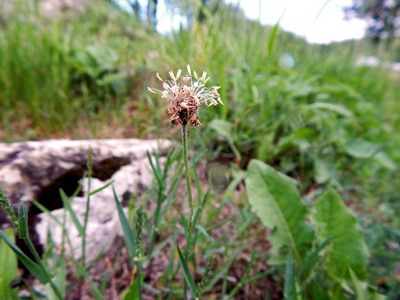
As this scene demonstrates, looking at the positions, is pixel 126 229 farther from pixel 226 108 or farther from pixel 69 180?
pixel 226 108

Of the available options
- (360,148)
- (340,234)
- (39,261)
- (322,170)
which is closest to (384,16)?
(360,148)

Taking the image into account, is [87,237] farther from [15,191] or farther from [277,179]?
[277,179]

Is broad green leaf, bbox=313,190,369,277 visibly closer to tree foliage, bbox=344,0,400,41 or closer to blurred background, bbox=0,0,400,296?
blurred background, bbox=0,0,400,296

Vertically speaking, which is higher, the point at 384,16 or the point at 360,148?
the point at 384,16

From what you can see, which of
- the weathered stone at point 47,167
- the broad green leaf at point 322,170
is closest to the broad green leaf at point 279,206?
the broad green leaf at point 322,170

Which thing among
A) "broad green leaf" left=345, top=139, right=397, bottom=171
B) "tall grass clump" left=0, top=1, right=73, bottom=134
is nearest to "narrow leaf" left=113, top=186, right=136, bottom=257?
"tall grass clump" left=0, top=1, right=73, bottom=134

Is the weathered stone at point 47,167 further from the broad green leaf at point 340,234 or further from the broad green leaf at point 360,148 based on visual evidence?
the broad green leaf at point 360,148

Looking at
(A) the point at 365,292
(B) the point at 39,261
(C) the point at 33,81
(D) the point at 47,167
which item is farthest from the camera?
(C) the point at 33,81
